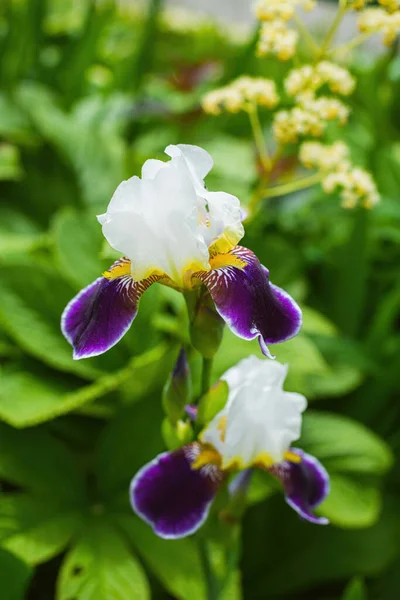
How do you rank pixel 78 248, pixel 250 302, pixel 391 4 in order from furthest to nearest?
pixel 78 248, pixel 391 4, pixel 250 302

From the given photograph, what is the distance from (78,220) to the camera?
92cm

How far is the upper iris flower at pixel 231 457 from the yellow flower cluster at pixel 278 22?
0.32m

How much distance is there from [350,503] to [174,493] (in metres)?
0.36

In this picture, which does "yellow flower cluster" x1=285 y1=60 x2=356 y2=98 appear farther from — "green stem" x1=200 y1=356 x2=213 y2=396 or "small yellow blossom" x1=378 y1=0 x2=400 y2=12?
"green stem" x1=200 y1=356 x2=213 y2=396

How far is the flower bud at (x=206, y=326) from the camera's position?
1.54 feet

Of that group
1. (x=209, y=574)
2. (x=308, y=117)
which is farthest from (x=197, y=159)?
(x=209, y=574)

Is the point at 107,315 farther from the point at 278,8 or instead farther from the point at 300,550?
the point at 300,550

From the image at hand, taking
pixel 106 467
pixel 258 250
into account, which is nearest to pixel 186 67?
pixel 258 250

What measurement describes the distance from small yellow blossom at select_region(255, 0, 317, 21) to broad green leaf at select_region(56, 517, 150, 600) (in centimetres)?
57

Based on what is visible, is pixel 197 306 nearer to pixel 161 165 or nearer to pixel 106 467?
pixel 161 165

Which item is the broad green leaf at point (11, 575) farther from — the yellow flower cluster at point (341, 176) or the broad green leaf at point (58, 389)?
the yellow flower cluster at point (341, 176)

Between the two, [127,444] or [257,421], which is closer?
[257,421]

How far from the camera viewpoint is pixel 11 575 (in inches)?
23.5

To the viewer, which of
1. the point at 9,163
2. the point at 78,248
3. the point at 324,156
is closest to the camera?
the point at 324,156
